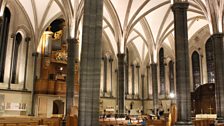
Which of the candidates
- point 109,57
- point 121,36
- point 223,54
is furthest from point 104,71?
point 223,54

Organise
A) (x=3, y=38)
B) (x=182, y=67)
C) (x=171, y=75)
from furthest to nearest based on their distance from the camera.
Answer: (x=171, y=75) → (x=3, y=38) → (x=182, y=67)

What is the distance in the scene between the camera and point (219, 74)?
15195 millimetres

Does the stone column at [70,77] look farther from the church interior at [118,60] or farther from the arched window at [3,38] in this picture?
the arched window at [3,38]

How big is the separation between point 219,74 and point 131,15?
29.4 ft

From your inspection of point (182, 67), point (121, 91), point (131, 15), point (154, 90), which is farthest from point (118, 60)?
point (182, 67)

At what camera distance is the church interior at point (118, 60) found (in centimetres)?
1255

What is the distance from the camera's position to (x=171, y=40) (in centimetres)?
2750

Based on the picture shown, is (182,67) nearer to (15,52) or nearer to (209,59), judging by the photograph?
(15,52)

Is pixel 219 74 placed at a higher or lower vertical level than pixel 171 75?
lower

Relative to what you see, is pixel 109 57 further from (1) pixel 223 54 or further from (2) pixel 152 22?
(1) pixel 223 54

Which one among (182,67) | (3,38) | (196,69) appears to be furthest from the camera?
(196,69)

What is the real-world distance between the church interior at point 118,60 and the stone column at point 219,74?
56 mm

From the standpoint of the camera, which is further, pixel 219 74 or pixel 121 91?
pixel 121 91

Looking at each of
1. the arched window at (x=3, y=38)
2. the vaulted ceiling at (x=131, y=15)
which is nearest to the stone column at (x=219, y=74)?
the vaulted ceiling at (x=131, y=15)
